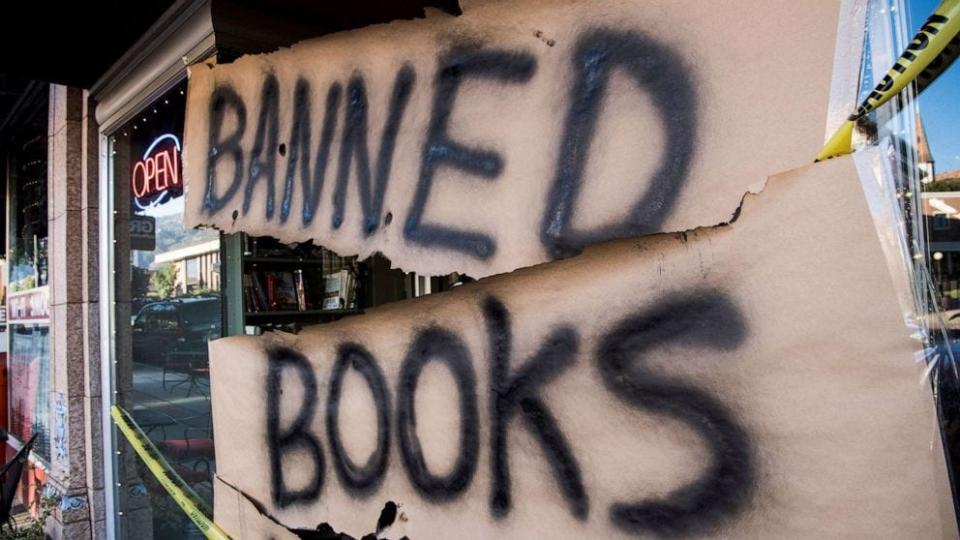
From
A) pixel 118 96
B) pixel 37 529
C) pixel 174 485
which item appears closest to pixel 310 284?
pixel 118 96

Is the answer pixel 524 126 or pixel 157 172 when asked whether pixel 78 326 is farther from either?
pixel 524 126

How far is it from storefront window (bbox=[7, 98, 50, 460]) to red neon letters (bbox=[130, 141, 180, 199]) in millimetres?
2362

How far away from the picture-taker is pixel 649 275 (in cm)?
116

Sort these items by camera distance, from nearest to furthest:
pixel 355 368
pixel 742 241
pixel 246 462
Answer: pixel 742 241, pixel 355 368, pixel 246 462

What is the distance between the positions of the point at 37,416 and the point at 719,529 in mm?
6975

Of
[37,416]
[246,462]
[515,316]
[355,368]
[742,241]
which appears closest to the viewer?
[742,241]

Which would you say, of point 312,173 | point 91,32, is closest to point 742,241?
point 312,173

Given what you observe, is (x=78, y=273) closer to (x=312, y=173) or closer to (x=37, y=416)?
(x=37, y=416)

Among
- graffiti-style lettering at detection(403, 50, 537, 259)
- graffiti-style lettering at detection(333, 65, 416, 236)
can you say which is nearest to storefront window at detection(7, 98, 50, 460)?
graffiti-style lettering at detection(333, 65, 416, 236)

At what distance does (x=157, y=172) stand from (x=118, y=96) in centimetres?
55

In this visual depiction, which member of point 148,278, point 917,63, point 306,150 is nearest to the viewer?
point 917,63

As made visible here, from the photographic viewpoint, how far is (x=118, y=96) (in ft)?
12.9

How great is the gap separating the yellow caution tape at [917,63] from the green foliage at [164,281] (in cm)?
393

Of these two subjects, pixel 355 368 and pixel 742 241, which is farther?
pixel 355 368
